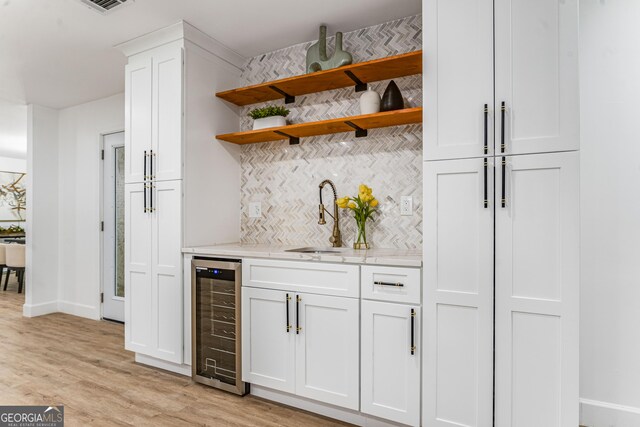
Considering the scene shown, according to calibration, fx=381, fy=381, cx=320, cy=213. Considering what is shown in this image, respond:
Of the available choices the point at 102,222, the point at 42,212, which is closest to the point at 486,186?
the point at 102,222

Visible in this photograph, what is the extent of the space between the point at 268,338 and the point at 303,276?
484mm

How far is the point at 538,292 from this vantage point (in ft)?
5.80

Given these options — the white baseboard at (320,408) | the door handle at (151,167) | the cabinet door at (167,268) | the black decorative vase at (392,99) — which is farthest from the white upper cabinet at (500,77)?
the door handle at (151,167)

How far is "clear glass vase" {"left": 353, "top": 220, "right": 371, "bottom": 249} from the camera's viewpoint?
8.48 feet

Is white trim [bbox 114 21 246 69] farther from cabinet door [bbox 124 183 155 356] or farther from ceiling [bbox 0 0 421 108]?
cabinet door [bbox 124 183 155 356]

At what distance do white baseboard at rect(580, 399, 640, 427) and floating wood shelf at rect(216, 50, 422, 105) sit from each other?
2235 mm

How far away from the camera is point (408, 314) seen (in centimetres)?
200

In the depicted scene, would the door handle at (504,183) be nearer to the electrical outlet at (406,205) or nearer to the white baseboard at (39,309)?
the electrical outlet at (406,205)

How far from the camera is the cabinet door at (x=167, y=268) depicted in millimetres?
2783

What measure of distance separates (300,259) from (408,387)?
3.00 feet

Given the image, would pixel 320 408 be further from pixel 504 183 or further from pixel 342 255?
pixel 504 183

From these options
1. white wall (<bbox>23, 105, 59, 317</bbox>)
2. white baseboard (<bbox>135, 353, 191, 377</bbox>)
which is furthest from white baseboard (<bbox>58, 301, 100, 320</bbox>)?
white baseboard (<bbox>135, 353, 191, 377</bbox>)

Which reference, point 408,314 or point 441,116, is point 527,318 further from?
point 441,116

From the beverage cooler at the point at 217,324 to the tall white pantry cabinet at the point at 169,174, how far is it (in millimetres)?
123
